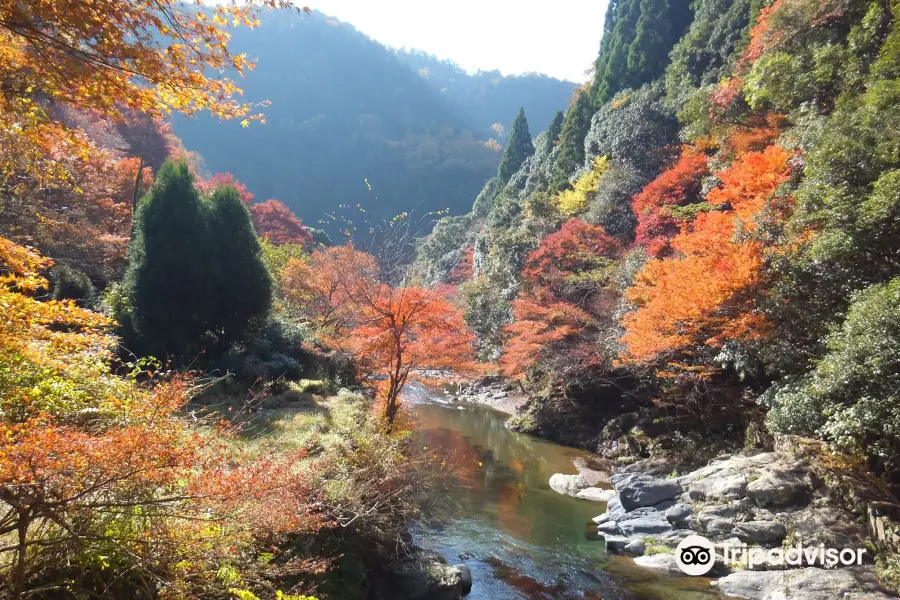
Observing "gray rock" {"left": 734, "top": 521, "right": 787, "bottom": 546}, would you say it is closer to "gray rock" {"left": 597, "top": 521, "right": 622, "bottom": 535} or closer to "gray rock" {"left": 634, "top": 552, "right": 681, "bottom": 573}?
"gray rock" {"left": 634, "top": 552, "right": 681, "bottom": 573}

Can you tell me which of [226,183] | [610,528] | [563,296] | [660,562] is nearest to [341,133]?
[226,183]

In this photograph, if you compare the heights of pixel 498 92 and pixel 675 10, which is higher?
pixel 498 92

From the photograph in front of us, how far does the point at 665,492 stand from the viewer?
36.9ft

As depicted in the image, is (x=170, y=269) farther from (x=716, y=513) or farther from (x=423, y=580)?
(x=716, y=513)

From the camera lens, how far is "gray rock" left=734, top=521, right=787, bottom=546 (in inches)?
343

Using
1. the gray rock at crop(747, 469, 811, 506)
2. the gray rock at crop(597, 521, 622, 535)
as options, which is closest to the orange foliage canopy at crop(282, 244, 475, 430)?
the gray rock at crop(597, 521, 622, 535)

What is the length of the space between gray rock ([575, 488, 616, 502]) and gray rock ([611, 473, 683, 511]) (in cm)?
138

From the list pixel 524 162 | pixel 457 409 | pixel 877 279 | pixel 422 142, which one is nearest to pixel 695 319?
pixel 877 279

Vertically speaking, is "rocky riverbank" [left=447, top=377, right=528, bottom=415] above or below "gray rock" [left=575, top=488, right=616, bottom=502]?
above

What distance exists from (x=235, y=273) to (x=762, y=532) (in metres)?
15.3

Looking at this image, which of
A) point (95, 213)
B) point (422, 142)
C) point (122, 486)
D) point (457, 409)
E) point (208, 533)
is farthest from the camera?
point (422, 142)

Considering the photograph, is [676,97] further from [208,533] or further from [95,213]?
[208,533]

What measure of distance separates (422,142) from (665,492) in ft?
236

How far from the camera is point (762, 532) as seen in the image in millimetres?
8828
